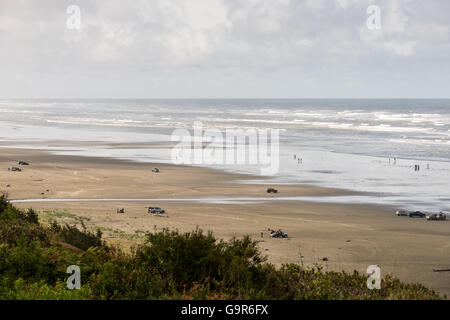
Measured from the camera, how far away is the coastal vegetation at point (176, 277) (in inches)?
303

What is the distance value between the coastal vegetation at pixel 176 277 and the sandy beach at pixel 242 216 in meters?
10.6

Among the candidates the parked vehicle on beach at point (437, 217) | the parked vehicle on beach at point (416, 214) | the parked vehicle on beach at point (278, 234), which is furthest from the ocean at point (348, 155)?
the parked vehicle on beach at point (278, 234)

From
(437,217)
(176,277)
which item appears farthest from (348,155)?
(176,277)

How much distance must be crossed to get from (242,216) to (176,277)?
23.0 m

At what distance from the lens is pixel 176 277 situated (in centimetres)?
851

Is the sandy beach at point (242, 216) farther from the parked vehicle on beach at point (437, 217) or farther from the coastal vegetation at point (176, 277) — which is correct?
the coastal vegetation at point (176, 277)

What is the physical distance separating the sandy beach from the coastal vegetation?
1064cm

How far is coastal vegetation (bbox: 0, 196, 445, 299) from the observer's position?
7691 millimetres

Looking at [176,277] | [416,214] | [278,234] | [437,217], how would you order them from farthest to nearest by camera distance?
[416,214] < [437,217] < [278,234] < [176,277]

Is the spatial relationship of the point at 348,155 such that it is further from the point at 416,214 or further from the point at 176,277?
the point at 176,277

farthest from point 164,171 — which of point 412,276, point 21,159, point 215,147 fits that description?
point 412,276
